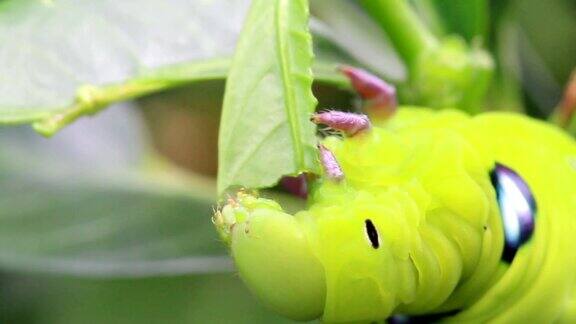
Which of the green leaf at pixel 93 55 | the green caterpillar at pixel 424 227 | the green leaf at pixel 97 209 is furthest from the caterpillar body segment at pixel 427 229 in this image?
the green leaf at pixel 97 209

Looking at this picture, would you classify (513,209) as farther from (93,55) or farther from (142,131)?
(142,131)

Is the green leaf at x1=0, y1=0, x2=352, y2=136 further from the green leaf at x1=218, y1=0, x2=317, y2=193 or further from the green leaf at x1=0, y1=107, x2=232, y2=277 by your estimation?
the green leaf at x1=0, y1=107, x2=232, y2=277

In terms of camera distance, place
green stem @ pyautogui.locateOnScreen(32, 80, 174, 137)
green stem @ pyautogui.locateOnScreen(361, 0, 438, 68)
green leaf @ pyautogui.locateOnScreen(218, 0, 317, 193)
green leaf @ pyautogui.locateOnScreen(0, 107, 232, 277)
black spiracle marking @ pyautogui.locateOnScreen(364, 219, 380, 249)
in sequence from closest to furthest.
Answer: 1. green leaf @ pyautogui.locateOnScreen(218, 0, 317, 193)
2. black spiracle marking @ pyautogui.locateOnScreen(364, 219, 380, 249)
3. green stem @ pyautogui.locateOnScreen(32, 80, 174, 137)
4. green stem @ pyautogui.locateOnScreen(361, 0, 438, 68)
5. green leaf @ pyautogui.locateOnScreen(0, 107, 232, 277)

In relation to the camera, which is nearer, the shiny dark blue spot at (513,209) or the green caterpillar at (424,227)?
the green caterpillar at (424,227)

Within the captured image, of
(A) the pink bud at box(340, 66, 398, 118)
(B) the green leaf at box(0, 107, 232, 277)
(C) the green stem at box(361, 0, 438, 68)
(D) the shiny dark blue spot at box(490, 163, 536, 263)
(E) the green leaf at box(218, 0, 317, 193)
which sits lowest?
(B) the green leaf at box(0, 107, 232, 277)

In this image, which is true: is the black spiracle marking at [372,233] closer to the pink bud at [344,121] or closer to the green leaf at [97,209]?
the pink bud at [344,121]

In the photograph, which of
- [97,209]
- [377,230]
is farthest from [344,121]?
[97,209]

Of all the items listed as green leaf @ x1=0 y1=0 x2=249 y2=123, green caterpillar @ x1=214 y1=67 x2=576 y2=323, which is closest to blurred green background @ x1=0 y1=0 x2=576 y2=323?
green leaf @ x1=0 y1=0 x2=249 y2=123
